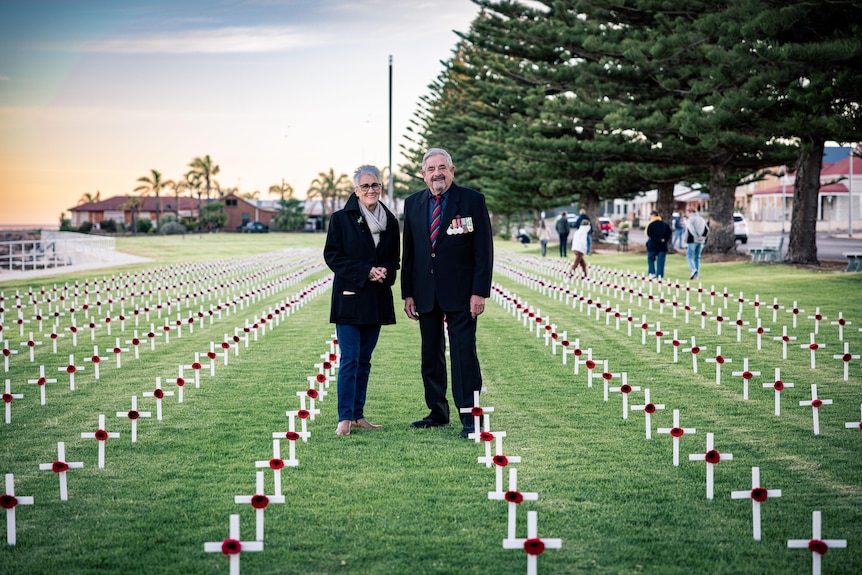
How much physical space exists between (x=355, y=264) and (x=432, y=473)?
1.80 m

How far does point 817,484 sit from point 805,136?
75.8 ft

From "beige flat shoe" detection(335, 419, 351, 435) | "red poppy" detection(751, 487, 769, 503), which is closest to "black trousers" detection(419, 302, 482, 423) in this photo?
"beige flat shoe" detection(335, 419, 351, 435)

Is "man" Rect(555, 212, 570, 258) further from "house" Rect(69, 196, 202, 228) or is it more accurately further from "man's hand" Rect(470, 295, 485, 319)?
"house" Rect(69, 196, 202, 228)

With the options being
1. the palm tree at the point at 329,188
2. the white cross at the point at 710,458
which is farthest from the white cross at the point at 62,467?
the palm tree at the point at 329,188

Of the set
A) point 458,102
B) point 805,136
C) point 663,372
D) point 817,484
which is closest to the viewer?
point 817,484

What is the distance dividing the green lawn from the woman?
513 millimetres

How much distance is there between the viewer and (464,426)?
23.3 feet

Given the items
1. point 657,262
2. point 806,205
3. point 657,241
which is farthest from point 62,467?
point 806,205

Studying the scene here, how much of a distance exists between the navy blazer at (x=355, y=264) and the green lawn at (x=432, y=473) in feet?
Answer: 2.96

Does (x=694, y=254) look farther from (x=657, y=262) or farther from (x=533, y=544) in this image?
(x=533, y=544)

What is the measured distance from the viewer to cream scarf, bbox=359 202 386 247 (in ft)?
23.6

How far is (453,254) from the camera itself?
7082 mm

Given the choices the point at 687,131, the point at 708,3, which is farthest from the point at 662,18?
the point at 687,131

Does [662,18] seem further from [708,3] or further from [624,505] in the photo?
[624,505]
